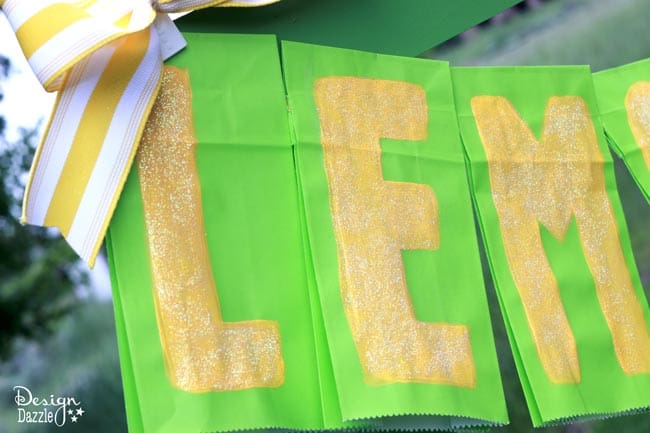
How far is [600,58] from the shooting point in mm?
1815

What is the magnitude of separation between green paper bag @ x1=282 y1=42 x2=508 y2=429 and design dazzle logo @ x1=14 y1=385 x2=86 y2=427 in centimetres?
89

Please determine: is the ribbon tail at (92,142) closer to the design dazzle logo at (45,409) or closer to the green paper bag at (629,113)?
the green paper bag at (629,113)

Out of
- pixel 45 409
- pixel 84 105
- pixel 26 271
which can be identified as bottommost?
pixel 45 409

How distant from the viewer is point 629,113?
3.74 feet

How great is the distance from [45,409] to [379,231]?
0.95m

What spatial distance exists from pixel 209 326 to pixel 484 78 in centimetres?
51

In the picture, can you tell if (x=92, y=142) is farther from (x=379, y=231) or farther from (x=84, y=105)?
(x=379, y=231)

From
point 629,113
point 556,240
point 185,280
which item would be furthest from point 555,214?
point 185,280

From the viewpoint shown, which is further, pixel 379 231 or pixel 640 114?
pixel 640 114

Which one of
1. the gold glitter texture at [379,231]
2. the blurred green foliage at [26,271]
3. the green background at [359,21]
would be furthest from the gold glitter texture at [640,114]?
the blurred green foliage at [26,271]

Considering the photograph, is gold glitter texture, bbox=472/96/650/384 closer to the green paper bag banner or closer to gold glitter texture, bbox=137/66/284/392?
the green paper bag banner

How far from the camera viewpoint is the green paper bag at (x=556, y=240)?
3.23ft

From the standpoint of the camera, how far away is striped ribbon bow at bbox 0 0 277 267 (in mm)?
790

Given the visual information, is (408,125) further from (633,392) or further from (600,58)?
(600,58)
